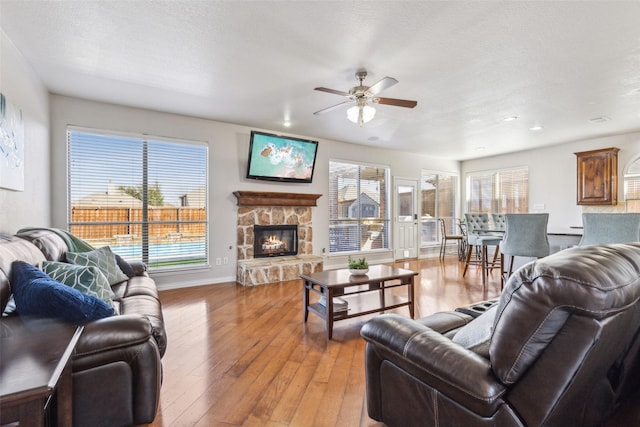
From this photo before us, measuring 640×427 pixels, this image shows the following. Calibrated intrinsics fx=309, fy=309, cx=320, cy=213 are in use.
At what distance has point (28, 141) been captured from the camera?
3049 mm

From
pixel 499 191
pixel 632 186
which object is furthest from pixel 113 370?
pixel 499 191

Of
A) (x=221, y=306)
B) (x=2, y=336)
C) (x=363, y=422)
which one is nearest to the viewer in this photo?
(x=2, y=336)

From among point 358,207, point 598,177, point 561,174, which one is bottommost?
point 358,207

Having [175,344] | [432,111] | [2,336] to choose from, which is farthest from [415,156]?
[2,336]

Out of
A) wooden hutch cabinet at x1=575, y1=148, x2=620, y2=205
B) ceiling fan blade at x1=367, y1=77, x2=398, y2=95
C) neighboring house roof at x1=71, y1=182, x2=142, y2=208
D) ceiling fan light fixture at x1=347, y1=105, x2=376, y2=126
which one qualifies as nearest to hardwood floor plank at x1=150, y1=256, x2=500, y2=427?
neighboring house roof at x1=71, y1=182, x2=142, y2=208

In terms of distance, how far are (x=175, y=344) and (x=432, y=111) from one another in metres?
4.20

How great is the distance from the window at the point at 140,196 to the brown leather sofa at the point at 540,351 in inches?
164

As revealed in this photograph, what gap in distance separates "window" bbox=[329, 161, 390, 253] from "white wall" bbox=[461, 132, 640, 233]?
3.18 metres

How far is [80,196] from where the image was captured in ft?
13.2

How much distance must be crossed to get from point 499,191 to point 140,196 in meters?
7.60

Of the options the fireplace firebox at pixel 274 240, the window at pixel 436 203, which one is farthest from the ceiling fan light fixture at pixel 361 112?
the window at pixel 436 203

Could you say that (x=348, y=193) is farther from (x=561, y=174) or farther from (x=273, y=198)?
(x=561, y=174)

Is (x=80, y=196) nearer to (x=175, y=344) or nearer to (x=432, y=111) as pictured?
(x=175, y=344)

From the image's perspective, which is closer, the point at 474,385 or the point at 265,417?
the point at 474,385
